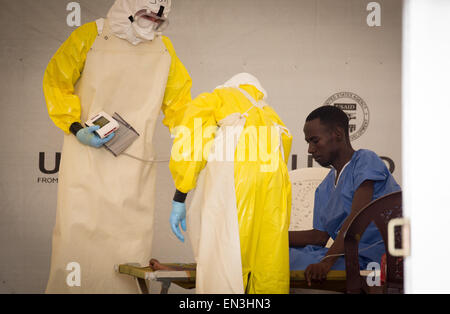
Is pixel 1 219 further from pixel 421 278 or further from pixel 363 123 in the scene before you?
pixel 421 278

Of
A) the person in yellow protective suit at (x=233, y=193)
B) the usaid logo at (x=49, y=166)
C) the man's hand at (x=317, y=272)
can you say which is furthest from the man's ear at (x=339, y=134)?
the usaid logo at (x=49, y=166)

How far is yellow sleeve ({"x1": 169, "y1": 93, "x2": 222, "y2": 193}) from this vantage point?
2.41 metres

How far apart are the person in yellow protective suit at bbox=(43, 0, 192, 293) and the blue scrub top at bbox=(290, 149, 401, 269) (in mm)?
879

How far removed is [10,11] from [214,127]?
55.3 inches

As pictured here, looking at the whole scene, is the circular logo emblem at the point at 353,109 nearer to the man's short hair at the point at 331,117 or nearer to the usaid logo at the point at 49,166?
the man's short hair at the point at 331,117

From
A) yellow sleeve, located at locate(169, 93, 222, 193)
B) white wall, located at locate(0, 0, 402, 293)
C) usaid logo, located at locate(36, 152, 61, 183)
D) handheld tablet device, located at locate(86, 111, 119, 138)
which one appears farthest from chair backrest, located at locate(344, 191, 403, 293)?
usaid logo, located at locate(36, 152, 61, 183)

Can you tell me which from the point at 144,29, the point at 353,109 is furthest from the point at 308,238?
the point at 144,29

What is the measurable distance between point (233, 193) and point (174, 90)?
101cm

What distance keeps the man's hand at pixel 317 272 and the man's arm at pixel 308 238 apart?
0.47 meters

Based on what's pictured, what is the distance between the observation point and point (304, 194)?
3.37 metres

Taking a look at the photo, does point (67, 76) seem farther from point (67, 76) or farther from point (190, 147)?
point (190, 147)

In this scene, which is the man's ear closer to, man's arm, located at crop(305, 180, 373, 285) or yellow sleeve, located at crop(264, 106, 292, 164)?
man's arm, located at crop(305, 180, 373, 285)

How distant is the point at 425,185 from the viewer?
4.56 ft
